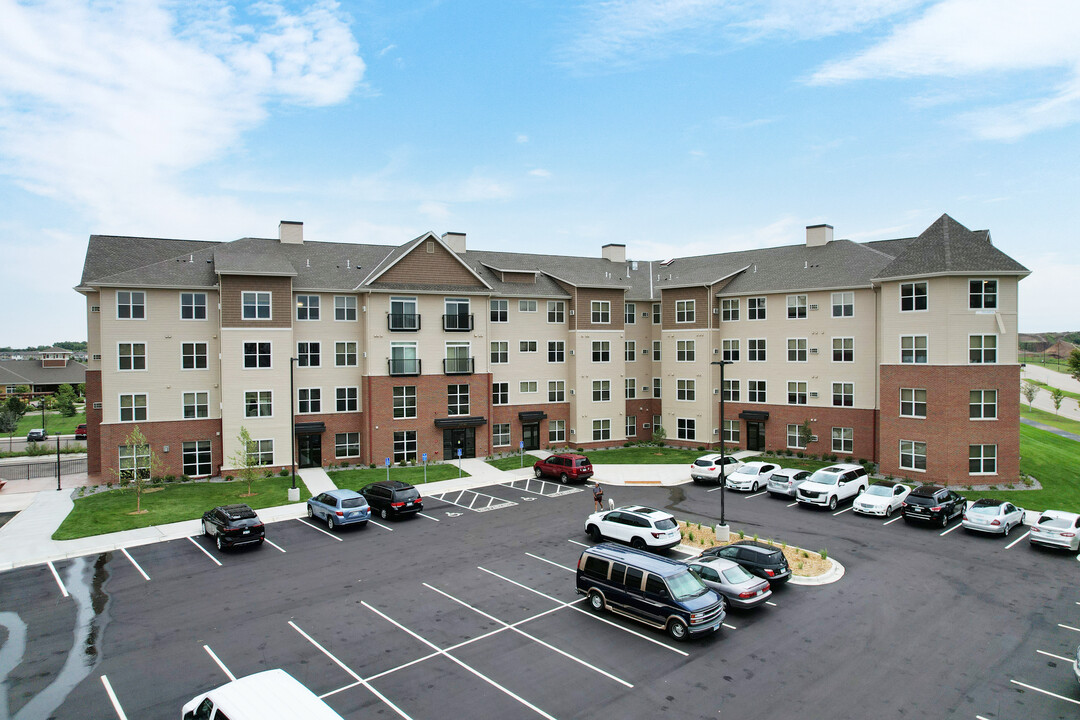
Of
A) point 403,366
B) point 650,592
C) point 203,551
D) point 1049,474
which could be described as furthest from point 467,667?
point 1049,474

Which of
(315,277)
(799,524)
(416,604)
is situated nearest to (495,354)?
(315,277)

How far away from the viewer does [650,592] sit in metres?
15.6

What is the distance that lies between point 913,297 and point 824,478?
1188 cm

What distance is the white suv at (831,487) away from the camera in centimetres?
2820

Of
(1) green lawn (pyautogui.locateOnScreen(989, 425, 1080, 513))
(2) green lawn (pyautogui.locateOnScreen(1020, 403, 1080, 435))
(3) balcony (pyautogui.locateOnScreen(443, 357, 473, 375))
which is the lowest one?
(2) green lawn (pyautogui.locateOnScreen(1020, 403, 1080, 435))

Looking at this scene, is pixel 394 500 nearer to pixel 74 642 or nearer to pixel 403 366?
pixel 74 642

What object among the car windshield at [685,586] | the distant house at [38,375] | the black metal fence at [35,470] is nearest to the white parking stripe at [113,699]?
the car windshield at [685,586]

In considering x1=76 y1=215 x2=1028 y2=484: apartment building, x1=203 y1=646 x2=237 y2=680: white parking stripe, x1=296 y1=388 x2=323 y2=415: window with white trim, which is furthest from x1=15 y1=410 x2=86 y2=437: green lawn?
x1=203 y1=646 x2=237 y2=680: white parking stripe

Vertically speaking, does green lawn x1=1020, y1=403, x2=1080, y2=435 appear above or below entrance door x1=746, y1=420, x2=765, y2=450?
below

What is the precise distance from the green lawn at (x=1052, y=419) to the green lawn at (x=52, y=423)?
98923 mm

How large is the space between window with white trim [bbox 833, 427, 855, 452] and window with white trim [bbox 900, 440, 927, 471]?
4459mm

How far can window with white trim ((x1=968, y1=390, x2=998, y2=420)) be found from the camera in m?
31.3

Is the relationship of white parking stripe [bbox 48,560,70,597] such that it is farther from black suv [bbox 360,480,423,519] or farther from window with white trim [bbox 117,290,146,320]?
window with white trim [bbox 117,290,146,320]

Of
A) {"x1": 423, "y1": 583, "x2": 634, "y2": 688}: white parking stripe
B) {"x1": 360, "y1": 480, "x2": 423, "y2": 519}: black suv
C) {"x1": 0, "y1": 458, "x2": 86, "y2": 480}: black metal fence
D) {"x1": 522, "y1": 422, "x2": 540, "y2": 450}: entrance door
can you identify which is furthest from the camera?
{"x1": 522, "y1": 422, "x2": 540, "y2": 450}: entrance door
